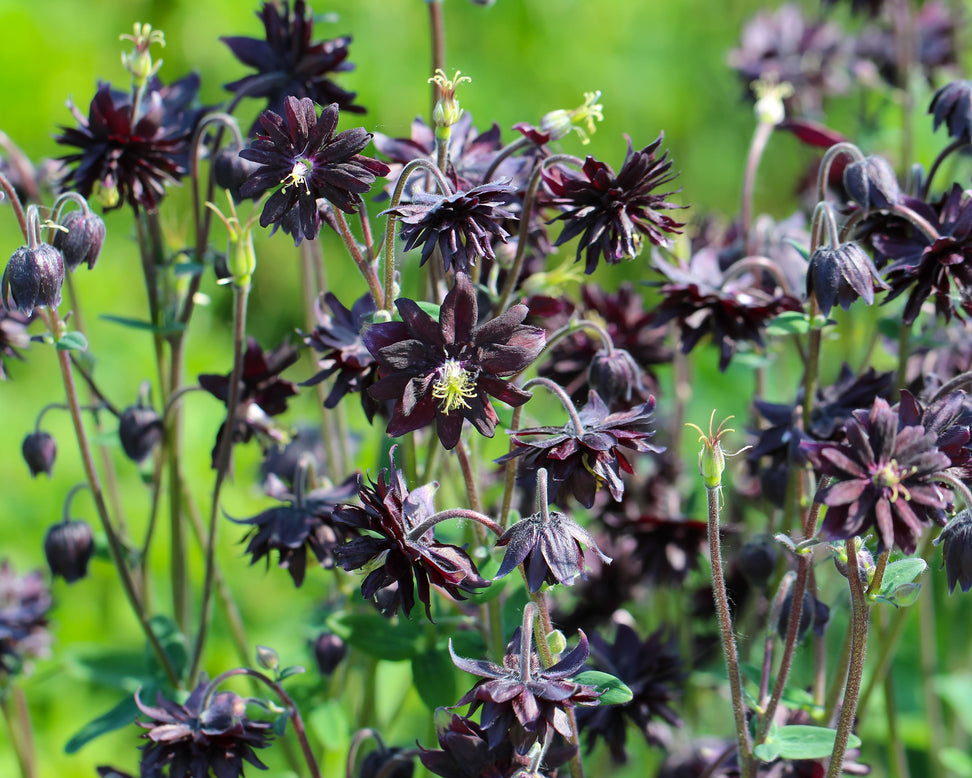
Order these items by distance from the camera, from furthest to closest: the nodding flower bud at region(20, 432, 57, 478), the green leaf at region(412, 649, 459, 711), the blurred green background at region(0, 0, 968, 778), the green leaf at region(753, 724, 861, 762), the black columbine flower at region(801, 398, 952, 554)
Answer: the blurred green background at region(0, 0, 968, 778), the nodding flower bud at region(20, 432, 57, 478), the green leaf at region(412, 649, 459, 711), the green leaf at region(753, 724, 861, 762), the black columbine flower at region(801, 398, 952, 554)

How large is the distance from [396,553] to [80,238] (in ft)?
2.50

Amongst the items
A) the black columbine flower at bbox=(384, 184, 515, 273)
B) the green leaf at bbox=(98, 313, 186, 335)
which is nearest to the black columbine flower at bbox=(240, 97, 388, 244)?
the black columbine flower at bbox=(384, 184, 515, 273)

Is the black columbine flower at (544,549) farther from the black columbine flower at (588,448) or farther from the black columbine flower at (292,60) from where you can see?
the black columbine flower at (292,60)

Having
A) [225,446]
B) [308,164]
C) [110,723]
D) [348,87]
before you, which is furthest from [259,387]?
[348,87]

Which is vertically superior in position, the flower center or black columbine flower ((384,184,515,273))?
black columbine flower ((384,184,515,273))

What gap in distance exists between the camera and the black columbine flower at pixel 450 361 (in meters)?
1.35

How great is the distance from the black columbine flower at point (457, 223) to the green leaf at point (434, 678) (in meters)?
0.75

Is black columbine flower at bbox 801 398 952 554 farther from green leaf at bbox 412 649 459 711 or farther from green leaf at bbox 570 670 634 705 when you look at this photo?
green leaf at bbox 412 649 459 711

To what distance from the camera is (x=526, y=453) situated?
1.45 meters

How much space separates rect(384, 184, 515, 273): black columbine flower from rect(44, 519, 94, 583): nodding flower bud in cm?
107

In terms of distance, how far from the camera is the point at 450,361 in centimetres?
137

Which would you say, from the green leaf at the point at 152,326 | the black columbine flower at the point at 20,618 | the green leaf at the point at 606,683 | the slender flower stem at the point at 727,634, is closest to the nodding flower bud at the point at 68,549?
the black columbine flower at the point at 20,618

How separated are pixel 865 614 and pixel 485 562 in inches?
21.5

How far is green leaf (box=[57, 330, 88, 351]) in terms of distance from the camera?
5.45 ft
